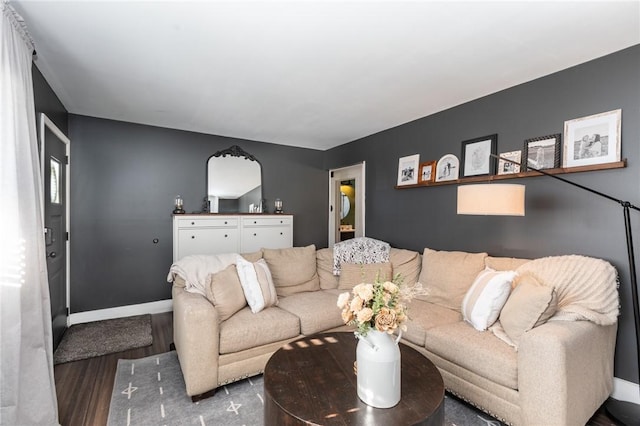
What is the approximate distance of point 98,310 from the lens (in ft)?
12.1

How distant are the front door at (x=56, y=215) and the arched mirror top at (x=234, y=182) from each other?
162cm

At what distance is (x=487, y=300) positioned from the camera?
2.20m

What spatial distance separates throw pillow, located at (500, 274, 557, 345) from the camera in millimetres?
1883

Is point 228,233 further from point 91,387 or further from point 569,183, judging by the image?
point 569,183

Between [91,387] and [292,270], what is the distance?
1822 millimetres

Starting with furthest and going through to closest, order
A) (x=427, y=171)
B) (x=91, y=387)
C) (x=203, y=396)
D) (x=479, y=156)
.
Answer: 1. (x=427, y=171)
2. (x=479, y=156)
3. (x=91, y=387)
4. (x=203, y=396)

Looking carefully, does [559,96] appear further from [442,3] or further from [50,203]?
[50,203]

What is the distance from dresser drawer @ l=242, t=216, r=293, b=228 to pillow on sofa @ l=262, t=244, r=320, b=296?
1.36 meters

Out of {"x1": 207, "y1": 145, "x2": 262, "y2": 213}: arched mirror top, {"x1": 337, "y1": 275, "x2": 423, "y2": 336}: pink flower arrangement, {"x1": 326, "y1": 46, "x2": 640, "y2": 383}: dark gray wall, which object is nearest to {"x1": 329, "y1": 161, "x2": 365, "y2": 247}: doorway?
{"x1": 326, "y1": 46, "x2": 640, "y2": 383}: dark gray wall

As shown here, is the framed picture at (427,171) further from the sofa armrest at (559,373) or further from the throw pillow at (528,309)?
the sofa armrest at (559,373)

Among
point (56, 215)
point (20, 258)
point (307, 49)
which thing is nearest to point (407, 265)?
point (307, 49)

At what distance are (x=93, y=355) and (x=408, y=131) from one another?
4.10 metres

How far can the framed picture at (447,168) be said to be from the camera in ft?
10.8

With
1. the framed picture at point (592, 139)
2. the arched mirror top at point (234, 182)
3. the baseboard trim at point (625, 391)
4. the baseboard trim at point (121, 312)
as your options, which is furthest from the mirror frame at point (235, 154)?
the baseboard trim at point (625, 391)
